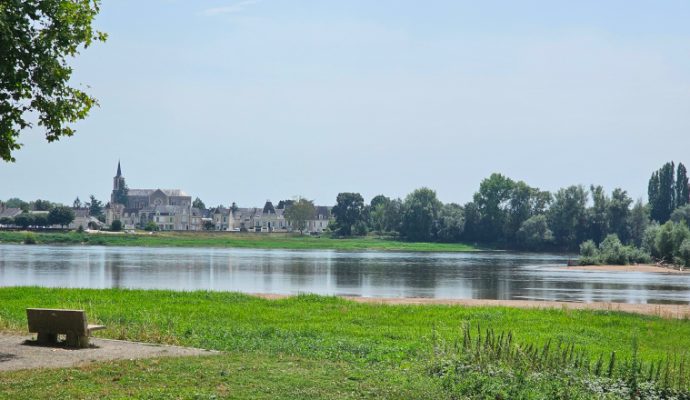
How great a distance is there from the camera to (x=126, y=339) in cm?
1872

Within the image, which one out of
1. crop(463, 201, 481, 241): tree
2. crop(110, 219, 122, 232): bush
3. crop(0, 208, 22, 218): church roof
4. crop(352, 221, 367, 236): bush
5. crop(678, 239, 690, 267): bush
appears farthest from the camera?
crop(0, 208, 22, 218): church roof

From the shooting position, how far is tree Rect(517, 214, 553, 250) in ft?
484

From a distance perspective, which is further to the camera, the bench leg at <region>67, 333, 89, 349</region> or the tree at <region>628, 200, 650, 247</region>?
the tree at <region>628, 200, 650, 247</region>

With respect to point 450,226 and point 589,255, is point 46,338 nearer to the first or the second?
point 589,255

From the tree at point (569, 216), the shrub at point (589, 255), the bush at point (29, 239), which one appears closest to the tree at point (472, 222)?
the tree at point (569, 216)

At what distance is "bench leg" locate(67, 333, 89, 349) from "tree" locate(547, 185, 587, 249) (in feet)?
436

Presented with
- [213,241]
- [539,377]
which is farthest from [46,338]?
[213,241]

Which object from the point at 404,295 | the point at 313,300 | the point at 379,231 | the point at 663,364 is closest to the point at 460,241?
the point at 379,231

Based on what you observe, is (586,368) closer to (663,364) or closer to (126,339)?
(663,364)

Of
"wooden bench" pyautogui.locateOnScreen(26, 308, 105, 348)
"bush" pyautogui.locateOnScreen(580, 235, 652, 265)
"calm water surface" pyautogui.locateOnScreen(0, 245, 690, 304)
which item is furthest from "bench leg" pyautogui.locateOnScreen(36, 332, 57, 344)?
"bush" pyautogui.locateOnScreen(580, 235, 652, 265)

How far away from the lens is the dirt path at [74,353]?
15.4 m

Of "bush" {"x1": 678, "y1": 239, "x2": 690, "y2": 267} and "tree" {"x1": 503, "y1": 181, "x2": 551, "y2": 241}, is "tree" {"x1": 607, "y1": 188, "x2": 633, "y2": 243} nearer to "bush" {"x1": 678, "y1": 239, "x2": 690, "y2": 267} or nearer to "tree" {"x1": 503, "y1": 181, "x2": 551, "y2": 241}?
"tree" {"x1": 503, "y1": 181, "x2": 551, "y2": 241}

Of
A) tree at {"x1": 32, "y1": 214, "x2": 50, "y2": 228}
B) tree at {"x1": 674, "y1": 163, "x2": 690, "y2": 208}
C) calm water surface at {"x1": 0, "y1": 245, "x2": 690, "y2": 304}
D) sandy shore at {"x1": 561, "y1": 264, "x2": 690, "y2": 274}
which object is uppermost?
Result: tree at {"x1": 674, "y1": 163, "x2": 690, "y2": 208}

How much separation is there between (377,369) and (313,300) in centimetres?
1679
